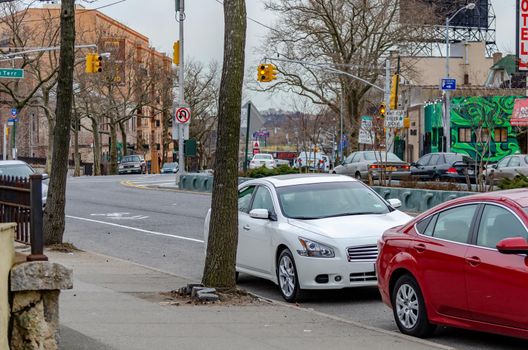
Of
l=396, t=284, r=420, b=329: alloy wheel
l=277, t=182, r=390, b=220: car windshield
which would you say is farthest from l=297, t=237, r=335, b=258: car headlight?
l=396, t=284, r=420, b=329: alloy wheel

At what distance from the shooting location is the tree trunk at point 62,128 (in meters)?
15.5

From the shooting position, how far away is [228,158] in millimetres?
10484

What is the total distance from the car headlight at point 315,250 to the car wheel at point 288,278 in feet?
0.87

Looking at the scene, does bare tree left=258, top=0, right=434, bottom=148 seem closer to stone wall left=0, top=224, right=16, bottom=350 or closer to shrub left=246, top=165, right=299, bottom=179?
shrub left=246, top=165, right=299, bottom=179

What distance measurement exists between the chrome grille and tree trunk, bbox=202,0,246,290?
1474mm

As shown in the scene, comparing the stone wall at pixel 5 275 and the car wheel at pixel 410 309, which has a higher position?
the stone wall at pixel 5 275

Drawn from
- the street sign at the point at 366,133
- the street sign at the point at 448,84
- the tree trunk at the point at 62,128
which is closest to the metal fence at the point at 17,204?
the tree trunk at the point at 62,128

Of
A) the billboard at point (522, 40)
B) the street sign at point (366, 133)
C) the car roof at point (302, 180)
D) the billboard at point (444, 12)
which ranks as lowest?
the car roof at point (302, 180)

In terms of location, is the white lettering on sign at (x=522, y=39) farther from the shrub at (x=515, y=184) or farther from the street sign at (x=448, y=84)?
the shrub at (x=515, y=184)

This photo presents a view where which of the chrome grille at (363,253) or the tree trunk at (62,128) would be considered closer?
the chrome grille at (363,253)

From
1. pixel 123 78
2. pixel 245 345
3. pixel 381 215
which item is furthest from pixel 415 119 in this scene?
pixel 245 345

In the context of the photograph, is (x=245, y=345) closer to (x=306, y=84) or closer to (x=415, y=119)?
(x=306, y=84)

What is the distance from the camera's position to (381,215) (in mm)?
11844

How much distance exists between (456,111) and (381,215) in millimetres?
51334
